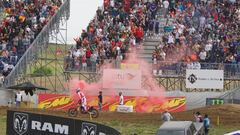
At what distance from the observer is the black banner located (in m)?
22.3

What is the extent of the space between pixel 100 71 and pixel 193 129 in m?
15.7

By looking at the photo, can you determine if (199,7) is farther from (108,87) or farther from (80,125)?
(80,125)

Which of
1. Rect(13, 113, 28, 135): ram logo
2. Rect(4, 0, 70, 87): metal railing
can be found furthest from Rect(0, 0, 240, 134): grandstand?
Rect(13, 113, 28, 135): ram logo

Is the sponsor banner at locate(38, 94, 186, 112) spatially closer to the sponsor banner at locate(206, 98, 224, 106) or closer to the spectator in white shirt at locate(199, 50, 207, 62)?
the sponsor banner at locate(206, 98, 224, 106)

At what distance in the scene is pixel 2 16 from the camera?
171 ft

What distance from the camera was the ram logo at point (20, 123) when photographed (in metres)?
23.9

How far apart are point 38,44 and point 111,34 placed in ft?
15.8

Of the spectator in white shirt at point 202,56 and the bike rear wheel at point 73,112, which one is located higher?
the spectator in white shirt at point 202,56

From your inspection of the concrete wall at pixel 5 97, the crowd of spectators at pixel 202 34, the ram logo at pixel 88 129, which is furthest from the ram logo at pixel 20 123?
the crowd of spectators at pixel 202 34

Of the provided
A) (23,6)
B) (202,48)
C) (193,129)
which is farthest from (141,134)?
(23,6)

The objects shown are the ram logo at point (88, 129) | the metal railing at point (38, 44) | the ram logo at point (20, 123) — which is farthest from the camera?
the metal railing at point (38, 44)

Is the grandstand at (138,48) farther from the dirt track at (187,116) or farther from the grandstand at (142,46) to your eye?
the dirt track at (187,116)

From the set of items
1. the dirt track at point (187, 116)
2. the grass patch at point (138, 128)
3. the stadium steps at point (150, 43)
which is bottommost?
the grass patch at point (138, 128)

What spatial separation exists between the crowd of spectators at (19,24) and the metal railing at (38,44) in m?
0.63
